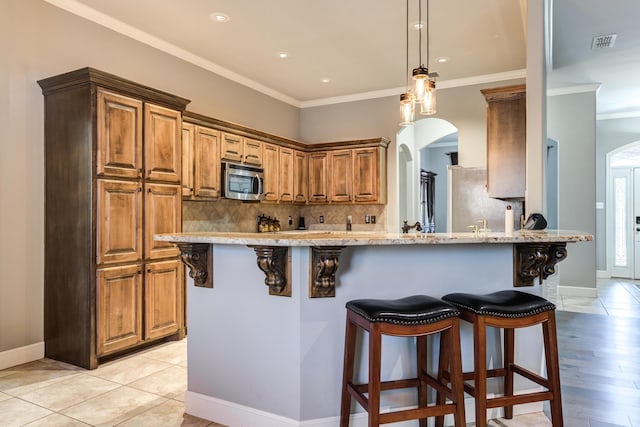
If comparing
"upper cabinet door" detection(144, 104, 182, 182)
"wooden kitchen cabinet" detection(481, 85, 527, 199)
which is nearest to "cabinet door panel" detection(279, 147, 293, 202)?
"upper cabinet door" detection(144, 104, 182, 182)

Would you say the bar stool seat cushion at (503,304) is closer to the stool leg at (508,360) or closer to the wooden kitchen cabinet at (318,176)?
the stool leg at (508,360)

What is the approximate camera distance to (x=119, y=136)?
11.3ft

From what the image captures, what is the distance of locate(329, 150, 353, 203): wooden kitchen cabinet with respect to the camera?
20.3 feet

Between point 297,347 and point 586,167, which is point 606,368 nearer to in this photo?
point 297,347

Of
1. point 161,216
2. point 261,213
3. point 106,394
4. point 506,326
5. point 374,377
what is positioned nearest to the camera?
point 374,377

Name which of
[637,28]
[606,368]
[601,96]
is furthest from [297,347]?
[601,96]

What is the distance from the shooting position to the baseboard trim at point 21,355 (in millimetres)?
3256

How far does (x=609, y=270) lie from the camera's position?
819 cm

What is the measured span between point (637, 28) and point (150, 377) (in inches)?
222

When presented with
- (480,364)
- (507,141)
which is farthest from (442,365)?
(507,141)

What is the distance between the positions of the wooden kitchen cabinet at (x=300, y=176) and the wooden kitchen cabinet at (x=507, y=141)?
9.85ft

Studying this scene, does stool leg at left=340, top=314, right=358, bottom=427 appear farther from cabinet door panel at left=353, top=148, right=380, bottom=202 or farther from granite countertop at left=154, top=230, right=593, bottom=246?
cabinet door panel at left=353, top=148, right=380, bottom=202

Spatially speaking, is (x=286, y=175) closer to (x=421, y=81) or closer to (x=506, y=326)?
(x=421, y=81)

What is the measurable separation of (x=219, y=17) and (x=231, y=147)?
1.54 m
